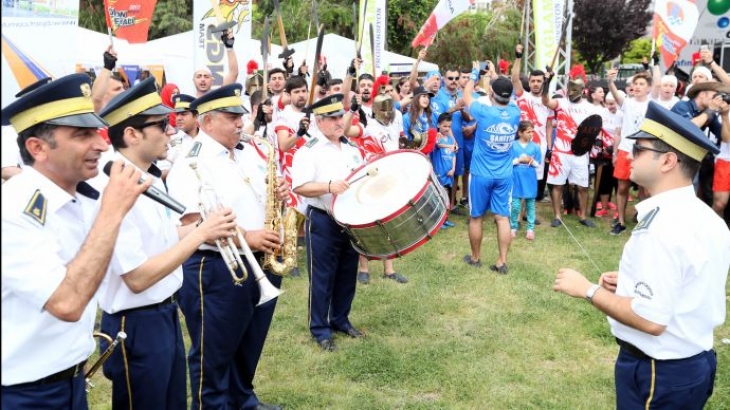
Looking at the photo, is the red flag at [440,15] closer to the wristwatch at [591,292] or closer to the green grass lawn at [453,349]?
the green grass lawn at [453,349]

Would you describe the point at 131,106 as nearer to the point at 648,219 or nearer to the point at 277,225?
the point at 277,225

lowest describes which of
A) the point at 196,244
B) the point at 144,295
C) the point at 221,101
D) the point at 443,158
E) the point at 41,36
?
the point at 443,158

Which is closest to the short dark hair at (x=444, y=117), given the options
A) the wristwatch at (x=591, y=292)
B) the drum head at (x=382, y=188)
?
the drum head at (x=382, y=188)

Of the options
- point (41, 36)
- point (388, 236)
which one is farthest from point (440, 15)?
point (388, 236)

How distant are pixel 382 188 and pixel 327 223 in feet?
2.10

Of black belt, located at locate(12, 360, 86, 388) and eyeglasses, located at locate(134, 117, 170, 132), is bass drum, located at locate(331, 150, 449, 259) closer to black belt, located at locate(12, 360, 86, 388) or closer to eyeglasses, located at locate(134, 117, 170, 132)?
eyeglasses, located at locate(134, 117, 170, 132)

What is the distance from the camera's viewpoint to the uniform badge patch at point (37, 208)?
221 centimetres

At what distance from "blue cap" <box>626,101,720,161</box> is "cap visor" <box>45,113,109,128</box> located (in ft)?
8.13

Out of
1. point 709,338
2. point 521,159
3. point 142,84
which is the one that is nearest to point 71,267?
point 142,84

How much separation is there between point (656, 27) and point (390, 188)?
26.9ft

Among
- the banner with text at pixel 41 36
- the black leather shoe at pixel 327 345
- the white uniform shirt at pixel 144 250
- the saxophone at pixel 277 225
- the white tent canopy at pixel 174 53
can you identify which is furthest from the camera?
the white tent canopy at pixel 174 53

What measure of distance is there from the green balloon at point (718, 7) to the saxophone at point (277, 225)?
16.2 metres

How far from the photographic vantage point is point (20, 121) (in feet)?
7.75

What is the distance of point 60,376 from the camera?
8.18 feet
